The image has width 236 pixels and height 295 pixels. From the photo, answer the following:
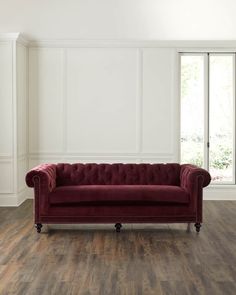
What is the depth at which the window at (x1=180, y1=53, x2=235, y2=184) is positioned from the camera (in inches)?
334

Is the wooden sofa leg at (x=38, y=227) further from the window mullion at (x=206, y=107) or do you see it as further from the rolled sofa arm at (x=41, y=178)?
the window mullion at (x=206, y=107)

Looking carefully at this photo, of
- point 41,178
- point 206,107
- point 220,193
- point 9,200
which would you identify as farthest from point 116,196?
point 206,107

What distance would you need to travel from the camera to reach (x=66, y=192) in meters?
5.81

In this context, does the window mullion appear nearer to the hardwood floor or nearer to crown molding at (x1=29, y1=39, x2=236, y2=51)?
crown molding at (x1=29, y1=39, x2=236, y2=51)

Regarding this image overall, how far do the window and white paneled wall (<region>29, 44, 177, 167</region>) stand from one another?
30 cm

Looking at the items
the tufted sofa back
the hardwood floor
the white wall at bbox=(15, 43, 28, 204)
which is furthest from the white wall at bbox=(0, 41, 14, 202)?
the tufted sofa back

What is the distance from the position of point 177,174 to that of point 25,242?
7.06 ft

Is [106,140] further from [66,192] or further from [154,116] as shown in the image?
[66,192]

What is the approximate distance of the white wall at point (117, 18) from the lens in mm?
8312

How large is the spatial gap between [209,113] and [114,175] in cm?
276

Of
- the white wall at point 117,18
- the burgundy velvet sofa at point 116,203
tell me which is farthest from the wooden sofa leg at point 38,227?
the white wall at point 117,18

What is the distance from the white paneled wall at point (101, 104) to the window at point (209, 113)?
300 mm

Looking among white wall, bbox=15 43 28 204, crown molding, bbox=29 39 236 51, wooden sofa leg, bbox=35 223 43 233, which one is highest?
crown molding, bbox=29 39 236 51

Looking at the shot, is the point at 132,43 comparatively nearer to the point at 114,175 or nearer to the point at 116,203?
the point at 114,175
